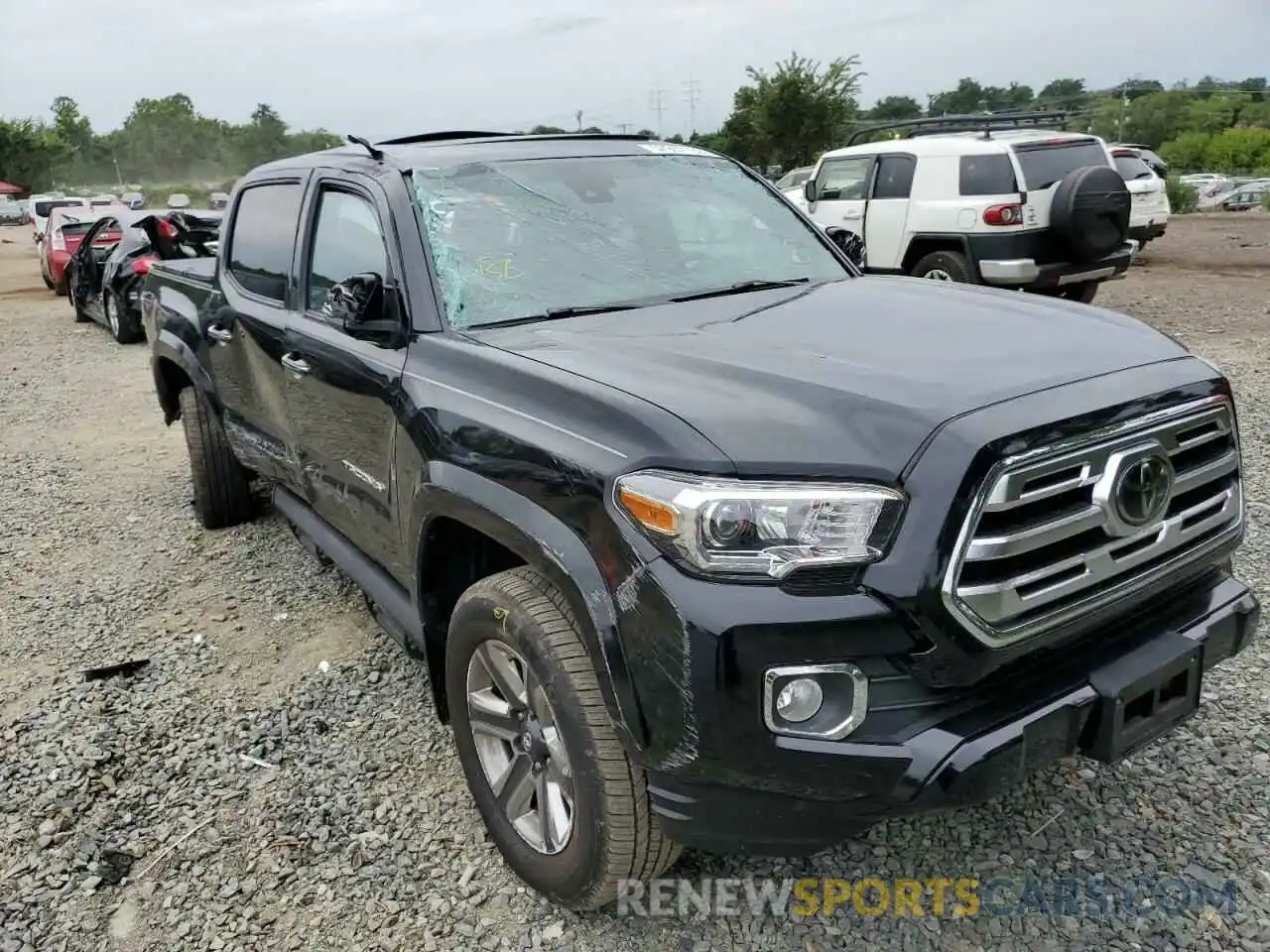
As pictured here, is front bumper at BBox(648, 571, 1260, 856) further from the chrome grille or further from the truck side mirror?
the truck side mirror

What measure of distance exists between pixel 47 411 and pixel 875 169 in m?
8.44

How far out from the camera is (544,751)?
2.53 metres

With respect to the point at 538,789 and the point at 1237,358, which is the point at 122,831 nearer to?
the point at 538,789

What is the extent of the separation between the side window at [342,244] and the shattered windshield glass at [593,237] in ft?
0.70

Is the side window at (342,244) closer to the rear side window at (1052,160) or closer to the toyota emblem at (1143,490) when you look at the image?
the toyota emblem at (1143,490)

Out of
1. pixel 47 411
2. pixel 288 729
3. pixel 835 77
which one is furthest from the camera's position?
pixel 835 77

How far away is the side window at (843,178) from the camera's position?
11562 mm

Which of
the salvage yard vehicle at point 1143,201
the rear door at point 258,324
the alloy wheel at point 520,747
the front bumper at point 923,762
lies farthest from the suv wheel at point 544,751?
the salvage yard vehicle at point 1143,201

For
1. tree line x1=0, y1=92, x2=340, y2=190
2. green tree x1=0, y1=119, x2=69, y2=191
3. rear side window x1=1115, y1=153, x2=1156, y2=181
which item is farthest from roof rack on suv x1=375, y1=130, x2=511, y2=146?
green tree x1=0, y1=119, x2=69, y2=191

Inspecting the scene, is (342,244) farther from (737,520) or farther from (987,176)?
(987,176)

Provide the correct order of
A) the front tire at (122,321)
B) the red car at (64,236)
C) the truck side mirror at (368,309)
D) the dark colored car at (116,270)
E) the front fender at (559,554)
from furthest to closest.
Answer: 1. the red car at (64,236)
2. the front tire at (122,321)
3. the dark colored car at (116,270)
4. the truck side mirror at (368,309)
5. the front fender at (559,554)

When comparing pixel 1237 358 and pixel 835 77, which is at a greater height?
pixel 835 77

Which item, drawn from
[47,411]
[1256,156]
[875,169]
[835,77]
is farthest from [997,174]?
[1256,156]

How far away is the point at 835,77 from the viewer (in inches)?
1330
